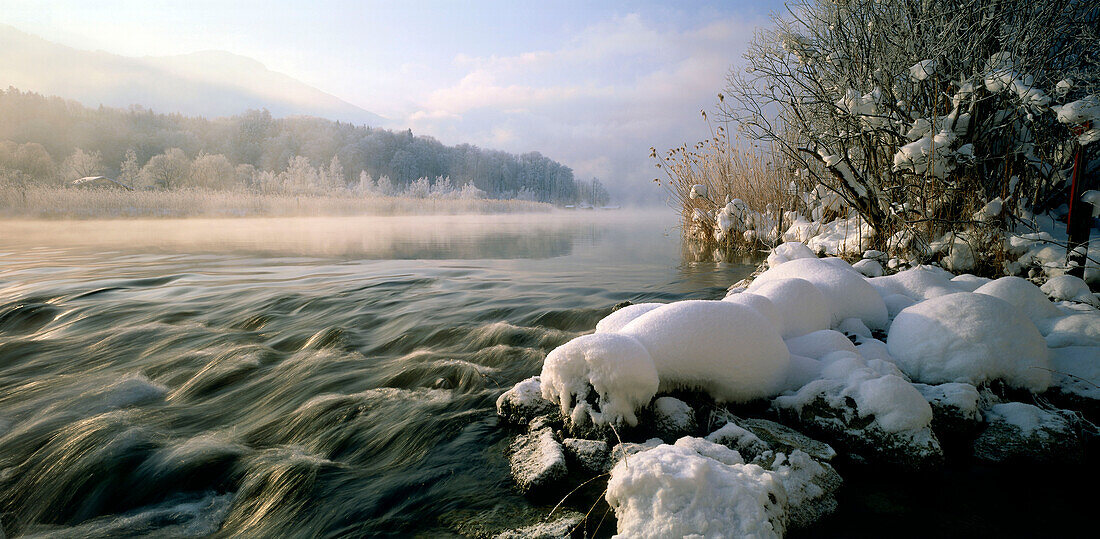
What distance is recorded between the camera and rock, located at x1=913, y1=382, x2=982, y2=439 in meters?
2.15

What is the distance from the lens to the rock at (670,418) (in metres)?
2.13

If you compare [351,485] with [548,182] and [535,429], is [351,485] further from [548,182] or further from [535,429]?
[548,182]

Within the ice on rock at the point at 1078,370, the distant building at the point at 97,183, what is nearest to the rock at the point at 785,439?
the ice on rock at the point at 1078,370

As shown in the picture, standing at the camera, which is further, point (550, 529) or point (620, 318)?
point (620, 318)

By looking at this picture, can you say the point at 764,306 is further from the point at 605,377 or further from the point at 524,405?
the point at 524,405

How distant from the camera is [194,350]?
13.2 ft

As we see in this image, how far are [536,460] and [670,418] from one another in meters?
0.63

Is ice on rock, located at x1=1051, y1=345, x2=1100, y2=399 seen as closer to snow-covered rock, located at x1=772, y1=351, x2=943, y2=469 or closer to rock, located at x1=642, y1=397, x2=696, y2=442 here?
snow-covered rock, located at x1=772, y1=351, x2=943, y2=469

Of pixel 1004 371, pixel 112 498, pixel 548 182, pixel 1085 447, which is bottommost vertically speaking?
pixel 112 498

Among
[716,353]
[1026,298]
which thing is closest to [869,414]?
[716,353]

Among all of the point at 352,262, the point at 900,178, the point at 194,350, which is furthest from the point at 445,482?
the point at 352,262

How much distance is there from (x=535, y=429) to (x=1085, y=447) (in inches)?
93.8

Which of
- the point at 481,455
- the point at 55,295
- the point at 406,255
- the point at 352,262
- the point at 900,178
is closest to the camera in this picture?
the point at 481,455

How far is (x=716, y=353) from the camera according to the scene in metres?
2.31
